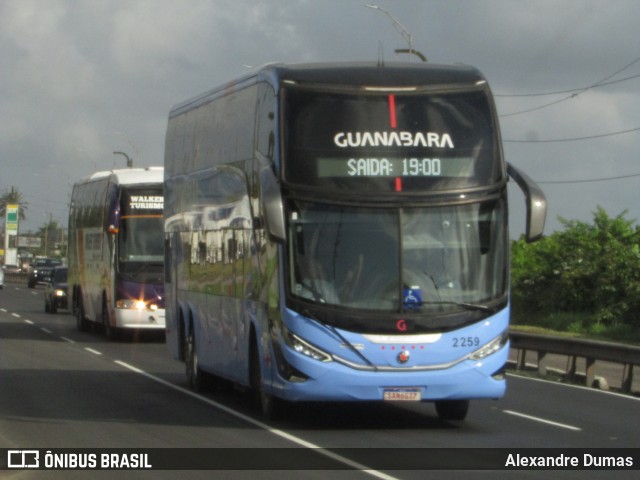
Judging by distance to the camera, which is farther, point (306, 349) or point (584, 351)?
point (584, 351)

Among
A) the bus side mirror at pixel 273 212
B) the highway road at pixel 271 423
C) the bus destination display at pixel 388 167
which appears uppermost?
the bus destination display at pixel 388 167

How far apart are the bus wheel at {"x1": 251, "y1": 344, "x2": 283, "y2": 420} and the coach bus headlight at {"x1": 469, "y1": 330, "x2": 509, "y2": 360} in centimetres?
239

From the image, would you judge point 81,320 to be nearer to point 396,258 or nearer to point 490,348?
point 396,258

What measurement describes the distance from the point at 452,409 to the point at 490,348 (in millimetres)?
1402

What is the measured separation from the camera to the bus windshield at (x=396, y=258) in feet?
48.5

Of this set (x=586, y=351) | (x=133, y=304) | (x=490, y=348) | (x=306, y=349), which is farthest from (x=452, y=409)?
(x=133, y=304)

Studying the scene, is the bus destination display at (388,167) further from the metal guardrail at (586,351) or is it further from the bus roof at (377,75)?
the metal guardrail at (586,351)

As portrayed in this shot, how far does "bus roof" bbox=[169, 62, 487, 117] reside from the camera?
15.3 meters

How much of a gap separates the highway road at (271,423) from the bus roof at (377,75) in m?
3.64

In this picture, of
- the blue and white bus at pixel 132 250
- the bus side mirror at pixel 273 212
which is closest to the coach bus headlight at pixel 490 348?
the bus side mirror at pixel 273 212

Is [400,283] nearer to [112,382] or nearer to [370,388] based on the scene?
[370,388]

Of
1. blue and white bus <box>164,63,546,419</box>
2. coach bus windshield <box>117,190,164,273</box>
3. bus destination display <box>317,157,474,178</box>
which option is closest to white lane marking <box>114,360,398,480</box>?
blue and white bus <box>164,63,546,419</box>

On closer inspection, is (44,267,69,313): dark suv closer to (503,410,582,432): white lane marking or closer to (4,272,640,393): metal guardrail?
(4,272,640,393): metal guardrail

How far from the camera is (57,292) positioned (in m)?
48.8
